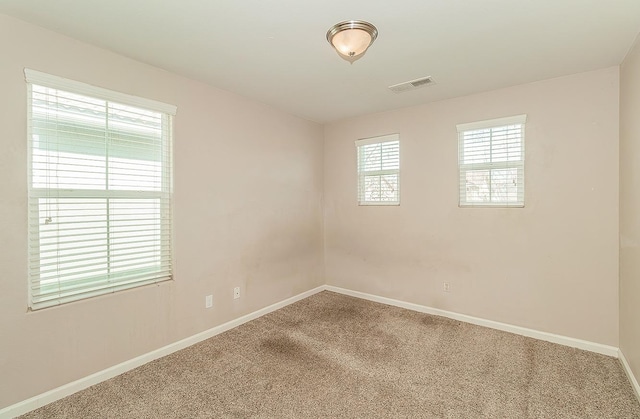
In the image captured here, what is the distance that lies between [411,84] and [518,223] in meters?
1.76

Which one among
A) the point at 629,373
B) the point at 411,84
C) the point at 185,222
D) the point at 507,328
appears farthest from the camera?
the point at 507,328

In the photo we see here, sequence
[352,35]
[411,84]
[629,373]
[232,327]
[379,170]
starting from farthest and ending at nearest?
[379,170]
[232,327]
[411,84]
[629,373]
[352,35]

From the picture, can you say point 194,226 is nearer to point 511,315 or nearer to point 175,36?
point 175,36

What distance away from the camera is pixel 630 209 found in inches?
90.5

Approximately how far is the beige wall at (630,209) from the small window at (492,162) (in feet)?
2.36

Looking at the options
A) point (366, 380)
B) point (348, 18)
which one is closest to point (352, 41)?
point (348, 18)

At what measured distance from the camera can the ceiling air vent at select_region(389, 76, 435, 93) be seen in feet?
9.52

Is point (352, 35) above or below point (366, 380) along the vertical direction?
above

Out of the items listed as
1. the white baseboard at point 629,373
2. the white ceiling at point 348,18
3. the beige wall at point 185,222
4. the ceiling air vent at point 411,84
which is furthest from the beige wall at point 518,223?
the beige wall at point 185,222

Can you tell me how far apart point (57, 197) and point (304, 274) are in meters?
2.89

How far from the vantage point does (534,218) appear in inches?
117

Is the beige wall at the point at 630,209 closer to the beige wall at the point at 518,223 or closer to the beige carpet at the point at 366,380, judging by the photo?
the beige wall at the point at 518,223

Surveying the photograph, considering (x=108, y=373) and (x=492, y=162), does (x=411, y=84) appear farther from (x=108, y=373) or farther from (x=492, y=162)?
(x=108, y=373)

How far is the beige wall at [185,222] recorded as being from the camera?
194cm
